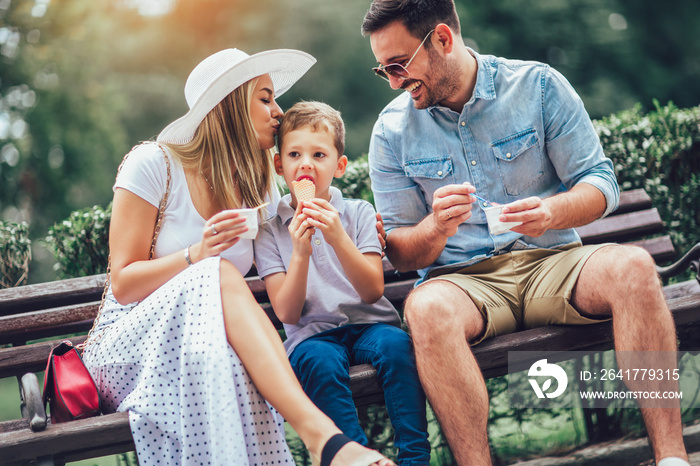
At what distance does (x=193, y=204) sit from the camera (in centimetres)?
259

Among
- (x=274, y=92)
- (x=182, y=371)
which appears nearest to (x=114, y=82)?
(x=274, y=92)

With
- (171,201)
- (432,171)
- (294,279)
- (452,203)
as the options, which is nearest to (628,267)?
(452,203)

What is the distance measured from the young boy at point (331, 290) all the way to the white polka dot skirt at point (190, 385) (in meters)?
0.25

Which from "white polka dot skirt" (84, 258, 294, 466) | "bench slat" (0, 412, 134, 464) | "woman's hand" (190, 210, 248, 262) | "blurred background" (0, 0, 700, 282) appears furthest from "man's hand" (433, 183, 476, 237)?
"blurred background" (0, 0, 700, 282)

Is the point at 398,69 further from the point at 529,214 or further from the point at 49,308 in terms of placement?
the point at 49,308

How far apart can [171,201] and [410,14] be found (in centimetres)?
122

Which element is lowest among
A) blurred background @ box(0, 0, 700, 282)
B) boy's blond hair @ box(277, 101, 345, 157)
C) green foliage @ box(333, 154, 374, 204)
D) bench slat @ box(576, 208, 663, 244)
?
bench slat @ box(576, 208, 663, 244)

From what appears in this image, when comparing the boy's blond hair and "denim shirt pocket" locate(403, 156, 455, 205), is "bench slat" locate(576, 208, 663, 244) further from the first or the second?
the boy's blond hair

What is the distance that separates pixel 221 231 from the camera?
2.30 metres

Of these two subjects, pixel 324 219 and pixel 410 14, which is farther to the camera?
pixel 410 14

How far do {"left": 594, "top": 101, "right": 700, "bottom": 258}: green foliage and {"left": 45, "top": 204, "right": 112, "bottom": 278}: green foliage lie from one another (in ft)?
9.02

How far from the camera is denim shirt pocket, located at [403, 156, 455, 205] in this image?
2.86 m

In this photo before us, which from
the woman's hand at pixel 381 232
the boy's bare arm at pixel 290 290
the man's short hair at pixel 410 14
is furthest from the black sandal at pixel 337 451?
the man's short hair at pixel 410 14

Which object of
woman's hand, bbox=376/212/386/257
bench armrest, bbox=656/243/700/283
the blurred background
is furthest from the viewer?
the blurred background
